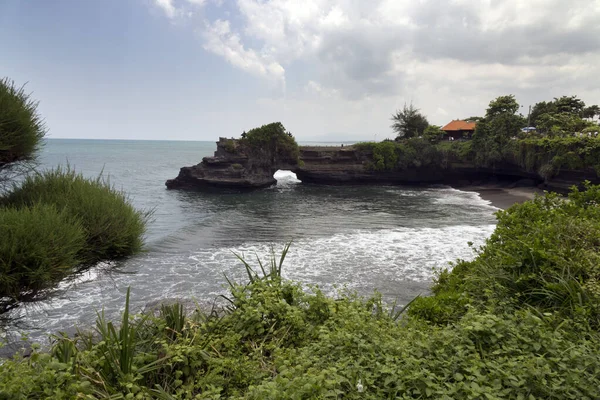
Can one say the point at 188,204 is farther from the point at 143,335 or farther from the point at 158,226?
the point at 143,335

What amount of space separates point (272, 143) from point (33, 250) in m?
34.7

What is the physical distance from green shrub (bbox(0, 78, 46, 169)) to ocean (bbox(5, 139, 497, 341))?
0.39 m

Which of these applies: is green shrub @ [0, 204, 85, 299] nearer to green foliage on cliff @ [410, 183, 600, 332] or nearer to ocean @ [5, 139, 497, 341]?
ocean @ [5, 139, 497, 341]

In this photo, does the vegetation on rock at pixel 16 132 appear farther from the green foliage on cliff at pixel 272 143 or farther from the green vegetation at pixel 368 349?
the green foliage on cliff at pixel 272 143

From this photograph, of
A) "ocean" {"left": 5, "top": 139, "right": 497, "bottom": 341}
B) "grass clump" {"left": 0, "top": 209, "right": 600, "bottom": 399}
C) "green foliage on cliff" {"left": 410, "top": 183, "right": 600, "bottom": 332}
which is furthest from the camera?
"ocean" {"left": 5, "top": 139, "right": 497, "bottom": 341}

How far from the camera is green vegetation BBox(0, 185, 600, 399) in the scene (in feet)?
8.78

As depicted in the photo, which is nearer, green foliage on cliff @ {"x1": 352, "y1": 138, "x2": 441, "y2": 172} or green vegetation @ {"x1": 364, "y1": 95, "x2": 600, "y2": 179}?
green vegetation @ {"x1": 364, "y1": 95, "x2": 600, "y2": 179}

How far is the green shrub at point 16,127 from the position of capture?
18.9 feet

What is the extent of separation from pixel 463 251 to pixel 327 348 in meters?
12.8

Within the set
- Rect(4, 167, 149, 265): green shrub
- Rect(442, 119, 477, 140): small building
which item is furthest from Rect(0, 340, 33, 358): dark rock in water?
Rect(442, 119, 477, 140): small building

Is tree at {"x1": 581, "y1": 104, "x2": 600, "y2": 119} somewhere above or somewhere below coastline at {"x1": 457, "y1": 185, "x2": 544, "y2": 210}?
above

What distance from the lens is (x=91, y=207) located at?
6.94 metres

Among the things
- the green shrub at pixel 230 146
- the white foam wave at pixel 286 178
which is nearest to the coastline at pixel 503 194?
the white foam wave at pixel 286 178

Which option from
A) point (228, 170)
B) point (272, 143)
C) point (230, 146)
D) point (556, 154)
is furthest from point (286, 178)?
point (556, 154)
